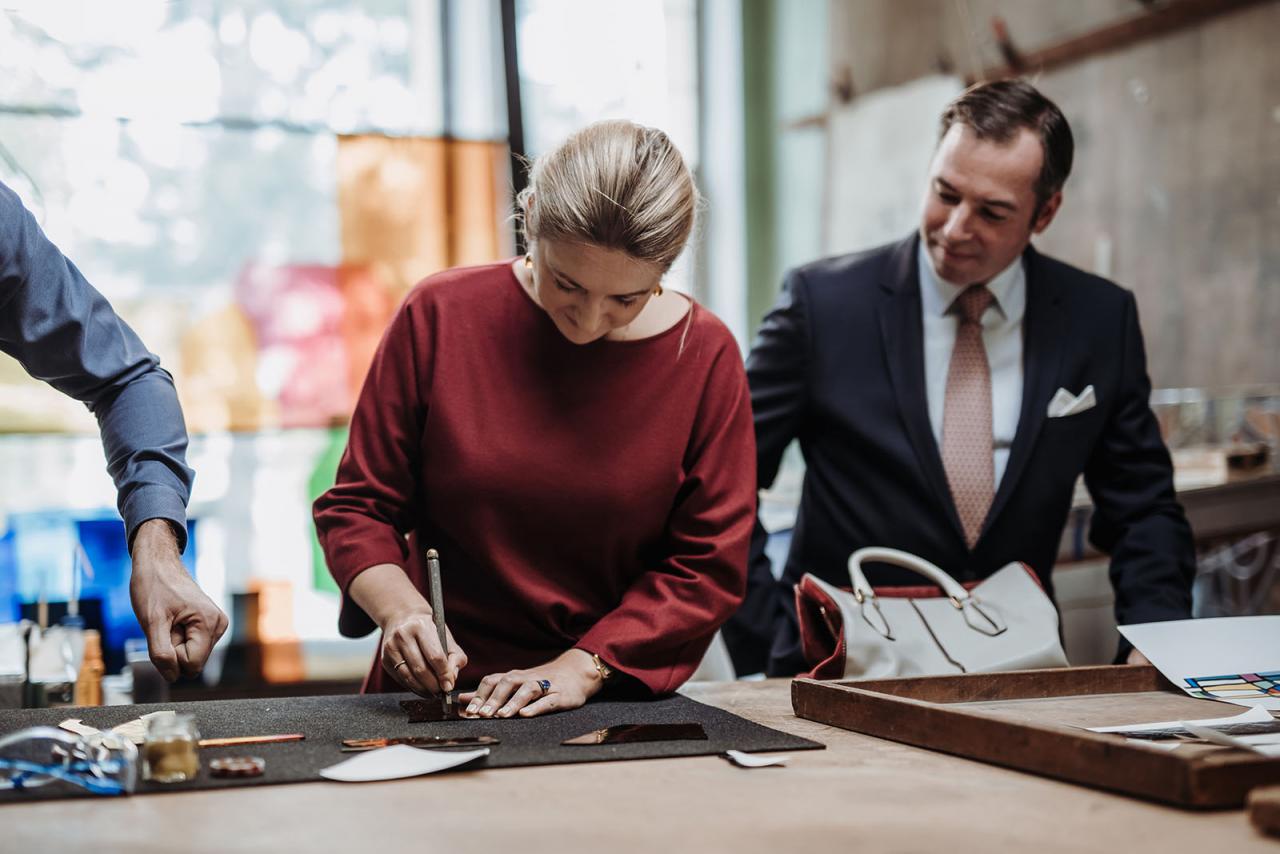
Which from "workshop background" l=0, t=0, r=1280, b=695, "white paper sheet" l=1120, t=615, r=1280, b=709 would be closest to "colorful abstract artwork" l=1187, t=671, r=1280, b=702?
"white paper sheet" l=1120, t=615, r=1280, b=709

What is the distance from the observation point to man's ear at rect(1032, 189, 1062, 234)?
233 centimetres

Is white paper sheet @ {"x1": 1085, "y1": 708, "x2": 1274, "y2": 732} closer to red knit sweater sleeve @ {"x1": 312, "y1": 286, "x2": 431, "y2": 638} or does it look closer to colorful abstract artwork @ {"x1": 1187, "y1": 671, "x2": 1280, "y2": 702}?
colorful abstract artwork @ {"x1": 1187, "y1": 671, "x2": 1280, "y2": 702}

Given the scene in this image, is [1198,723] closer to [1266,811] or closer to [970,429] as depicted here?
[1266,811]

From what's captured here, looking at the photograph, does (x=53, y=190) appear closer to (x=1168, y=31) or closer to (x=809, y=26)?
(x=809, y=26)

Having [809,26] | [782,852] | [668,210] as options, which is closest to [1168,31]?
[809,26]

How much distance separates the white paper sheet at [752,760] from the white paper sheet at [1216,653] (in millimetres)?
754

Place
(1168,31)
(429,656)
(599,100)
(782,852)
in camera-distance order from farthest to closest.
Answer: (599,100) → (1168,31) → (429,656) → (782,852)

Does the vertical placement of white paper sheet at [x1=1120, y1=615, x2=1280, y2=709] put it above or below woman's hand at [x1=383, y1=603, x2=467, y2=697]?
below

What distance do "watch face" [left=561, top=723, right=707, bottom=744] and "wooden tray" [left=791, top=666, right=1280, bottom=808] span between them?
0.67 ft

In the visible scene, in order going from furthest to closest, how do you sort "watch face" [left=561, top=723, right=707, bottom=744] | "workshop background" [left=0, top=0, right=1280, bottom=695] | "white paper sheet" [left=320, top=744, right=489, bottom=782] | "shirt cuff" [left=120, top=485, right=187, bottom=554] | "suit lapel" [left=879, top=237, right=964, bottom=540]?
"workshop background" [left=0, top=0, right=1280, bottom=695] < "suit lapel" [left=879, top=237, right=964, bottom=540] < "shirt cuff" [left=120, top=485, right=187, bottom=554] < "watch face" [left=561, top=723, right=707, bottom=744] < "white paper sheet" [left=320, top=744, right=489, bottom=782]

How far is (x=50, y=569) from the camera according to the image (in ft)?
17.4

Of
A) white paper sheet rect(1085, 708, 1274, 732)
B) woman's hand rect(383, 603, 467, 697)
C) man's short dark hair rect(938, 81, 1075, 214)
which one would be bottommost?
white paper sheet rect(1085, 708, 1274, 732)

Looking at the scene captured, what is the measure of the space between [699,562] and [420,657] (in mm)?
421

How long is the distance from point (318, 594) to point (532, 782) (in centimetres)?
478
